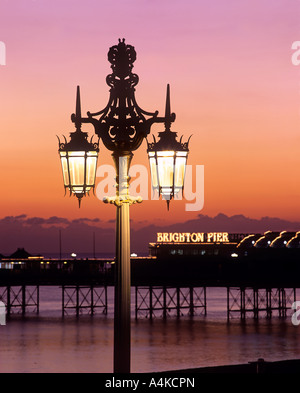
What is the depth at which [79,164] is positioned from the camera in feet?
32.6

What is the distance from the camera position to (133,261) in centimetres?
8300

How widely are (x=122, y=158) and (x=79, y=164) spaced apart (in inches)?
21.0

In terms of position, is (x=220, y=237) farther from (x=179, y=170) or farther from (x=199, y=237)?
(x=179, y=170)

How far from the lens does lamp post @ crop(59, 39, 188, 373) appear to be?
31.6ft

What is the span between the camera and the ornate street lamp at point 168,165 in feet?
31.6

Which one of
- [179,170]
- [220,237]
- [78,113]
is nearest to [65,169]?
[78,113]

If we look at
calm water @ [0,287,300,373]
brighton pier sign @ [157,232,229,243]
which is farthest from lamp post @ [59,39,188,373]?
brighton pier sign @ [157,232,229,243]

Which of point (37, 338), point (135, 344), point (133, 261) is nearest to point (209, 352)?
point (135, 344)

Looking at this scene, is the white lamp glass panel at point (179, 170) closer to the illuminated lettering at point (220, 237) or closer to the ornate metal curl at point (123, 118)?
the ornate metal curl at point (123, 118)

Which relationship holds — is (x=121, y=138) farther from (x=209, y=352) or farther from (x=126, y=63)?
(x=209, y=352)

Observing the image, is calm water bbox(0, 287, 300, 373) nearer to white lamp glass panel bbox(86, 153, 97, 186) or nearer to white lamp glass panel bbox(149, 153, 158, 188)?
white lamp glass panel bbox(86, 153, 97, 186)
